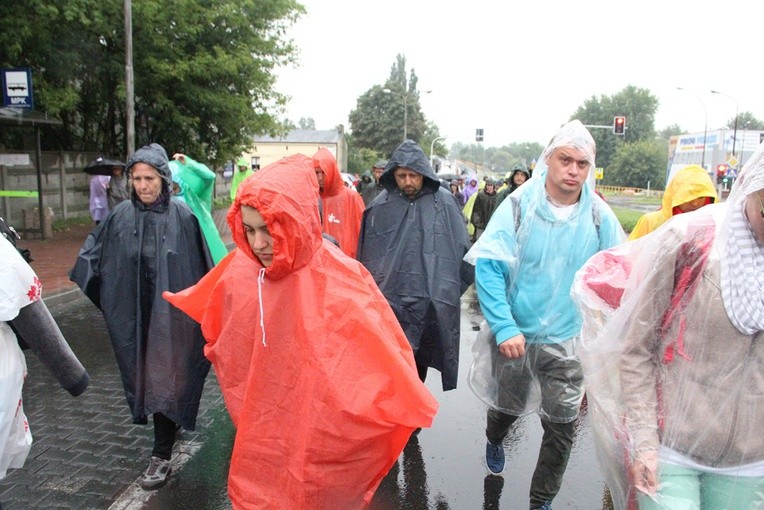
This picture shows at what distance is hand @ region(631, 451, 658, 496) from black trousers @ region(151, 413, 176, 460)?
275 centimetres


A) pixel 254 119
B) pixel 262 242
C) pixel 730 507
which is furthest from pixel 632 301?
pixel 254 119

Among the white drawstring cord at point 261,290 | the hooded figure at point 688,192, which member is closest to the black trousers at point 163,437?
the white drawstring cord at point 261,290

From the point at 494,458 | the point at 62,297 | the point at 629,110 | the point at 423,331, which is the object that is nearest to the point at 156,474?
the point at 423,331

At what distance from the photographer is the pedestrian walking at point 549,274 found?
10.8ft

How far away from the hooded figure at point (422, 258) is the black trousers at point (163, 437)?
154cm

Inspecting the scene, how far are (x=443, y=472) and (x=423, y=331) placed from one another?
883 millimetres

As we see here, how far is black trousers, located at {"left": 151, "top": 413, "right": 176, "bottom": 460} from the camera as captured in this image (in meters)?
3.90

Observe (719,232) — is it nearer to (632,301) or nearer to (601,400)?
(632,301)

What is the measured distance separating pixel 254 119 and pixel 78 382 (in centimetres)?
1731

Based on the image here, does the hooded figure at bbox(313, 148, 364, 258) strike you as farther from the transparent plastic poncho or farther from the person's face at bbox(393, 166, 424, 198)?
the transparent plastic poncho

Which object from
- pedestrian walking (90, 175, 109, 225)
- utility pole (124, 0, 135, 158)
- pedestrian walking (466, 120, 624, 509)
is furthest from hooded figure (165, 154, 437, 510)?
utility pole (124, 0, 135, 158)

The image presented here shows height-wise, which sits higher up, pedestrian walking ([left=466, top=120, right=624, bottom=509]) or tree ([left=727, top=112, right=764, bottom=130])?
tree ([left=727, top=112, right=764, bottom=130])

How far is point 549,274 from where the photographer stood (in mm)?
3301

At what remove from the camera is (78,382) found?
2.68m
